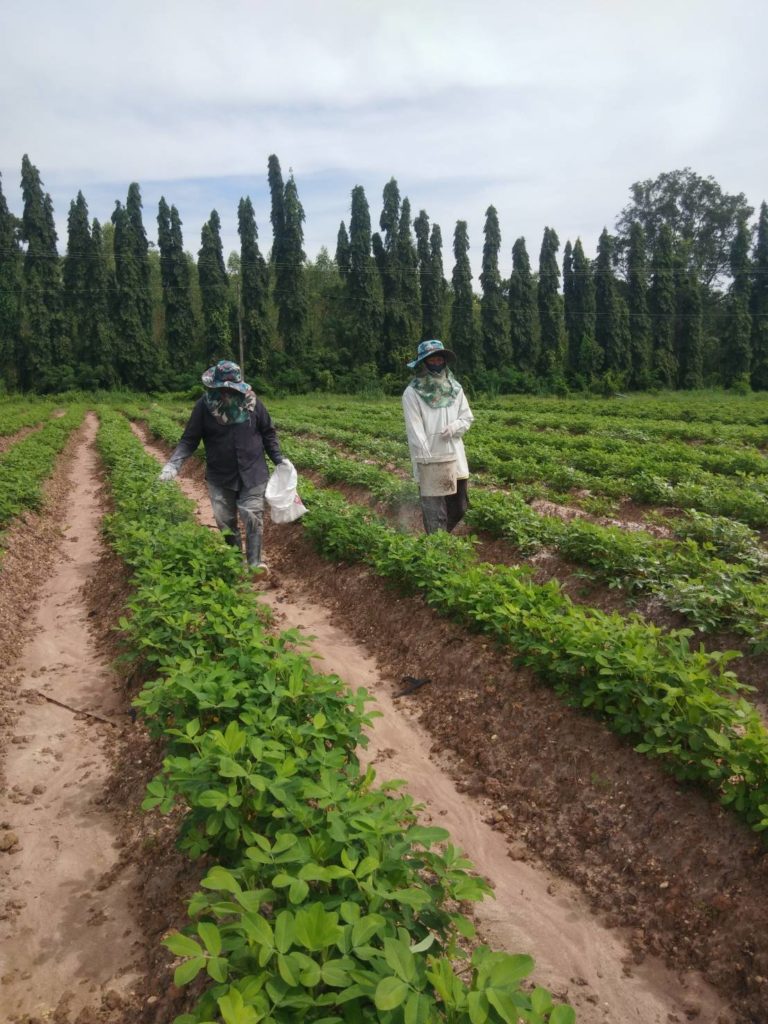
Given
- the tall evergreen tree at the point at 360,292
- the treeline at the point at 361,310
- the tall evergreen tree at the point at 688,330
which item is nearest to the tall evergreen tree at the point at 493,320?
the treeline at the point at 361,310

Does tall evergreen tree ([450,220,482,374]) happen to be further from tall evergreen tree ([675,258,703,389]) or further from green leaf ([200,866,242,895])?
green leaf ([200,866,242,895])

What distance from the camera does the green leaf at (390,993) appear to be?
63.6 inches

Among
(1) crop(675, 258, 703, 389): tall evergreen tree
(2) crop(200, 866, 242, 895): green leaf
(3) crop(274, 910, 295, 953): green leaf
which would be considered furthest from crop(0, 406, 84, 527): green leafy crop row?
(1) crop(675, 258, 703, 389): tall evergreen tree

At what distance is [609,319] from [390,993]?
53.0 m

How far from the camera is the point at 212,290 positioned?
53.7m

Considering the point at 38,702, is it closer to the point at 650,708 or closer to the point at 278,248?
the point at 650,708

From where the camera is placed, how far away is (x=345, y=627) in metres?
6.16

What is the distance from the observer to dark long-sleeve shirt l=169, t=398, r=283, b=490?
6.42m

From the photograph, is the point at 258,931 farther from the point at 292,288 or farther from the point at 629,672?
the point at 292,288

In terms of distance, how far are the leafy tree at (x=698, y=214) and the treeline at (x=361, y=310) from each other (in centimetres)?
931

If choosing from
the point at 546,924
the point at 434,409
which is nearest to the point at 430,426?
the point at 434,409

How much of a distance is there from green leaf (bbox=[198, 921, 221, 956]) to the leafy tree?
232ft

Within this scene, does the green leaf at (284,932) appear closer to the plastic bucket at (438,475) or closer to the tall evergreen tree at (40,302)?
the plastic bucket at (438,475)

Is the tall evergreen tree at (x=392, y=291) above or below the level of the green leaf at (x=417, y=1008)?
above
